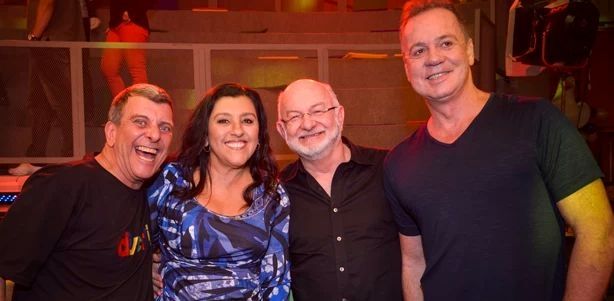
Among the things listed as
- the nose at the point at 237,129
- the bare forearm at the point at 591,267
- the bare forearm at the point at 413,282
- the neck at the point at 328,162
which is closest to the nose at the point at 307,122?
the neck at the point at 328,162

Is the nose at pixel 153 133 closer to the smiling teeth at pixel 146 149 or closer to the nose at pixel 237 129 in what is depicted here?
the smiling teeth at pixel 146 149

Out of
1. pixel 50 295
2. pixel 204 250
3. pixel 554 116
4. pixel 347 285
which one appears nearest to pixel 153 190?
pixel 204 250

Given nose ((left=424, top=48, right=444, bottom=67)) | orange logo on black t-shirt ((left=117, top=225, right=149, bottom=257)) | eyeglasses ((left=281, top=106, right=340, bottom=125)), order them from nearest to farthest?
nose ((left=424, top=48, right=444, bottom=67)) < orange logo on black t-shirt ((left=117, top=225, right=149, bottom=257)) < eyeglasses ((left=281, top=106, right=340, bottom=125))

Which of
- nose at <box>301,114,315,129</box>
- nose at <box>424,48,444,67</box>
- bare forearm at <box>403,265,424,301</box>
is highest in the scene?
nose at <box>424,48,444,67</box>

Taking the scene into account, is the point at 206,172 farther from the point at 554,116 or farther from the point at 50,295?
the point at 554,116

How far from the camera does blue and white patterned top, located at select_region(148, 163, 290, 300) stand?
2252mm

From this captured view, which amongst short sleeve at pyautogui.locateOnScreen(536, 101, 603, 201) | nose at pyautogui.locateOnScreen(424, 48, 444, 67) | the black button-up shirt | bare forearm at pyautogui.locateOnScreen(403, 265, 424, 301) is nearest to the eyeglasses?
the black button-up shirt

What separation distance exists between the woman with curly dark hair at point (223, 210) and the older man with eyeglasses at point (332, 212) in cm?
11

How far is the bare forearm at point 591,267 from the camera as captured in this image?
1.76m

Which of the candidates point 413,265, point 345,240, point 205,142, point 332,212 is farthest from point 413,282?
point 205,142

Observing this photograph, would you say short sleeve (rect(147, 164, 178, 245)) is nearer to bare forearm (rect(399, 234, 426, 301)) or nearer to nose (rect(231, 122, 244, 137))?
nose (rect(231, 122, 244, 137))

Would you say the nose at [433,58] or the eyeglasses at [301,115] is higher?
the nose at [433,58]

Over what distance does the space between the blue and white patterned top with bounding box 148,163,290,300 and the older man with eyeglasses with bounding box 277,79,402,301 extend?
0.12 meters

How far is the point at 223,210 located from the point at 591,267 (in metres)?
1.42
